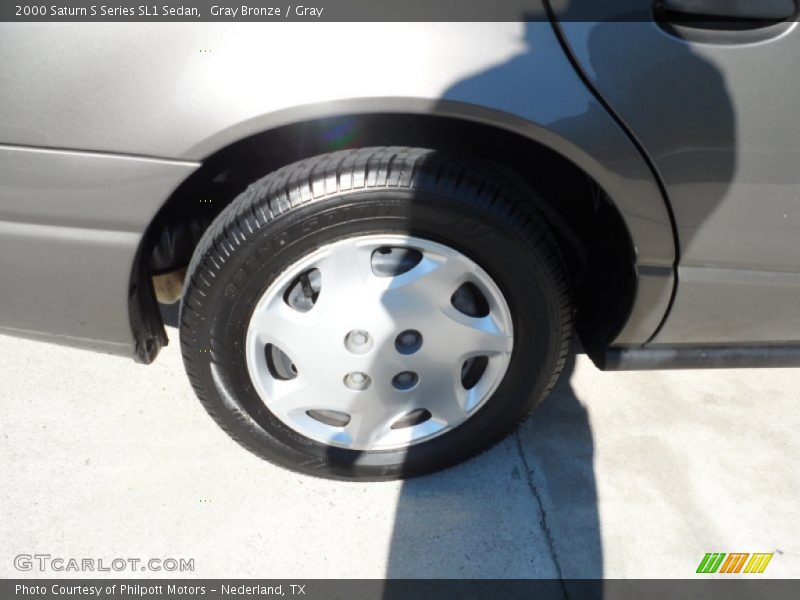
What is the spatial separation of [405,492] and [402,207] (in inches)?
35.1

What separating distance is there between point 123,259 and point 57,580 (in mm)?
865

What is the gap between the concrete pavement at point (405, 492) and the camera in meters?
1.87

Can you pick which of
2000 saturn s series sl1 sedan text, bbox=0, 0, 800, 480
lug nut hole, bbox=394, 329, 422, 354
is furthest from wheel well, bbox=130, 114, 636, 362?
lug nut hole, bbox=394, 329, 422, 354

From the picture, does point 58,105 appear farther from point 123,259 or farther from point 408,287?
point 408,287

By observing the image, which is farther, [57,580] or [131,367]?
[131,367]

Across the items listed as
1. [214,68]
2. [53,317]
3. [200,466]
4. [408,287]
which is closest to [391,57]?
[214,68]

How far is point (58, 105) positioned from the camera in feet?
4.80

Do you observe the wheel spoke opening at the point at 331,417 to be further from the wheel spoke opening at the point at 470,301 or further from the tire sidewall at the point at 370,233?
the wheel spoke opening at the point at 470,301

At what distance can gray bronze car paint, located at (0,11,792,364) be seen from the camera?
4.68 feet

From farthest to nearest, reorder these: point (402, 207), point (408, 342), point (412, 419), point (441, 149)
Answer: point (412, 419) < point (408, 342) < point (441, 149) < point (402, 207)

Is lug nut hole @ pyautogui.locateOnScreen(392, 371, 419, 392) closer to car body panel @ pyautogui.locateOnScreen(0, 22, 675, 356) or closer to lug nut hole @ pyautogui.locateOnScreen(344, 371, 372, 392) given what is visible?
lug nut hole @ pyautogui.locateOnScreen(344, 371, 372, 392)

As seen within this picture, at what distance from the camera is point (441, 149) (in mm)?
1709

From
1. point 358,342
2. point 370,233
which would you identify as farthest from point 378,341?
point 370,233

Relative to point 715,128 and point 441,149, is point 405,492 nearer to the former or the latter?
point 441,149
